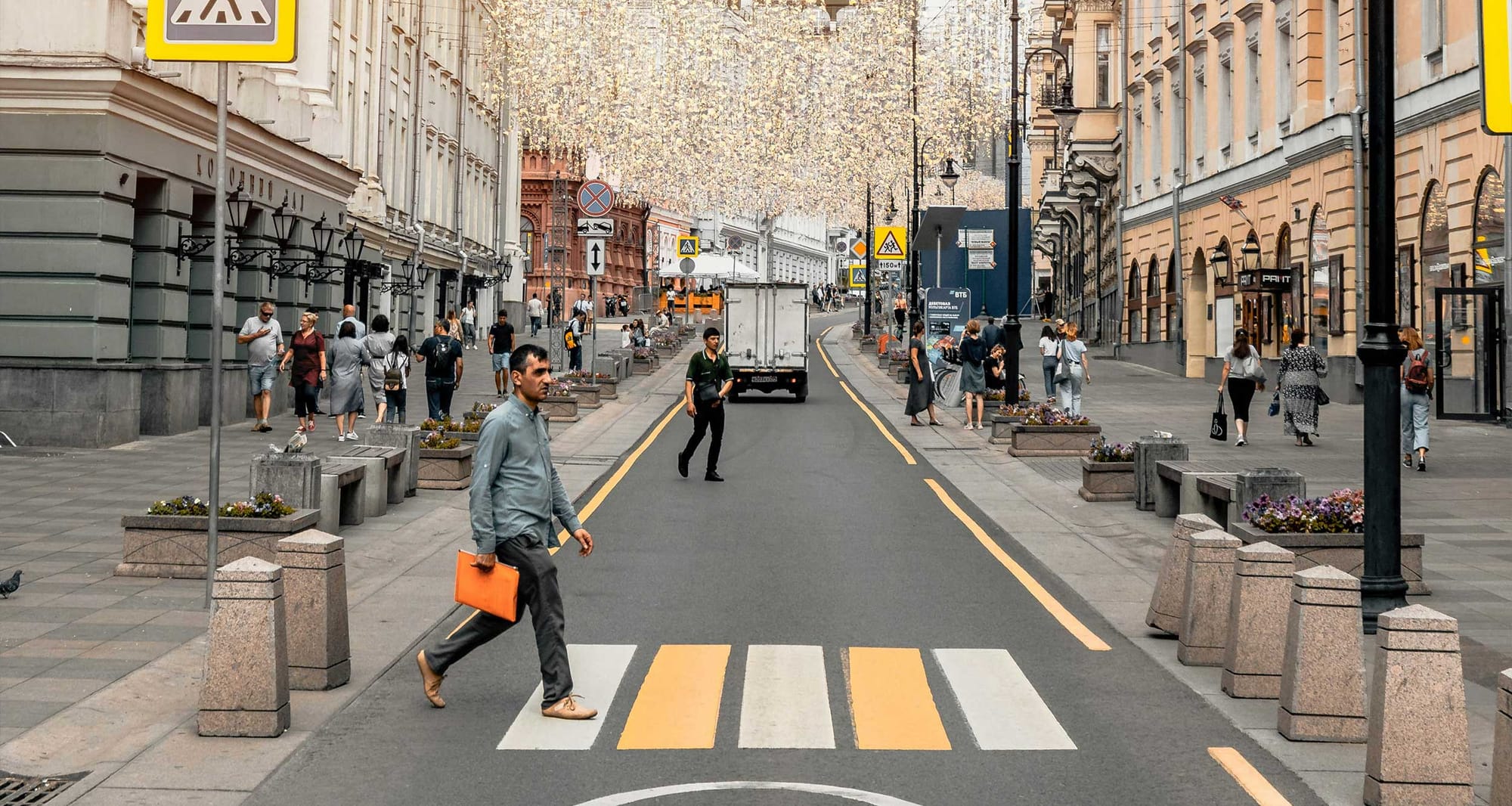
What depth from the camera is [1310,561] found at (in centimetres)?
1101

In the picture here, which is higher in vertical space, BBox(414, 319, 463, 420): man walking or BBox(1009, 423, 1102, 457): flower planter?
BBox(414, 319, 463, 420): man walking

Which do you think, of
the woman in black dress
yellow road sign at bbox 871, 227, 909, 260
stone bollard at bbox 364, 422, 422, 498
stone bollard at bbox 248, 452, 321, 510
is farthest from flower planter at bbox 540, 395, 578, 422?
yellow road sign at bbox 871, 227, 909, 260

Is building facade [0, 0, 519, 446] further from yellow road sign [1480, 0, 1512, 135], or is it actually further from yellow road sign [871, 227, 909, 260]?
yellow road sign [1480, 0, 1512, 135]

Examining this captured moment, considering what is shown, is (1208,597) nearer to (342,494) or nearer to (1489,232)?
(342,494)

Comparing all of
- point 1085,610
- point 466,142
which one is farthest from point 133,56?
point 466,142

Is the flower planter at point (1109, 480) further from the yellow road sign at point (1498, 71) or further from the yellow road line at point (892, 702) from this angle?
the yellow road sign at point (1498, 71)

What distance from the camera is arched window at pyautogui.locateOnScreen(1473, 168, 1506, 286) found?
25.8m

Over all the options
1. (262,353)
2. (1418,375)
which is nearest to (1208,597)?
(1418,375)

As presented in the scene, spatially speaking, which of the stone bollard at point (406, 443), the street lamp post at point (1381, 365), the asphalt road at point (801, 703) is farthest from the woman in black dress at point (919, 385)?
the street lamp post at point (1381, 365)

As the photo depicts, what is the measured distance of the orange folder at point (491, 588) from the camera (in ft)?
25.0

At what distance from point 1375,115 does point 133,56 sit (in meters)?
17.1

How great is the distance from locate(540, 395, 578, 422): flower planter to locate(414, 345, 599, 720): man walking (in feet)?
65.7

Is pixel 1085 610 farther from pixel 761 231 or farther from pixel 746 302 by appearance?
pixel 761 231

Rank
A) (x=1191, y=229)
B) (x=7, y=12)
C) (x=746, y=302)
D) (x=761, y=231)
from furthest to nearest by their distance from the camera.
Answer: (x=761, y=231), (x=1191, y=229), (x=746, y=302), (x=7, y=12)
